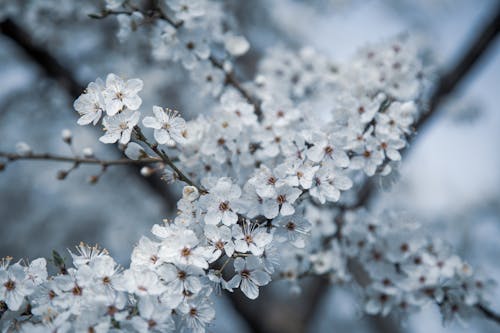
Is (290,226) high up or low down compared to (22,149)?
up

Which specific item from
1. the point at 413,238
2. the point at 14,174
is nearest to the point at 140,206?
the point at 14,174

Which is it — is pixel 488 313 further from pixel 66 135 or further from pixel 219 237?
pixel 66 135

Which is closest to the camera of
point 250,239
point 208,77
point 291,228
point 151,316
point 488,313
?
point 151,316

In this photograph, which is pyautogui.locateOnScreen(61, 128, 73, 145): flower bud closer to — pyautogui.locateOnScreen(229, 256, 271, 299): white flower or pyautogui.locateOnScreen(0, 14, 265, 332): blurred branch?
pyautogui.locateOnScreen(229, 256, 271, 299): white flower

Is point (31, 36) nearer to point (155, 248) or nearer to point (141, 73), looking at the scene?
point (141, 73)

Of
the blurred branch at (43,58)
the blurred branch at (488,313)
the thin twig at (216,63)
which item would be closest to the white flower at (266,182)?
the thin twig at (216,63)

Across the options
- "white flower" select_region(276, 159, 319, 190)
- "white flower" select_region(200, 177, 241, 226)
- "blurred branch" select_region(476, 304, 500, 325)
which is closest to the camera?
"white flower" select_region(200, 177, 241, 226)

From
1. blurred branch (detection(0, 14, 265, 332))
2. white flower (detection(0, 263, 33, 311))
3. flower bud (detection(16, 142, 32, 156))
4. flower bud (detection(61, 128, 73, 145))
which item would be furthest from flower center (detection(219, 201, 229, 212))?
blurred branch (detection(0, 14, 265, 332))

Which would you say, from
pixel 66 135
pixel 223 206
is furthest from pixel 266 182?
pixel 66 135
